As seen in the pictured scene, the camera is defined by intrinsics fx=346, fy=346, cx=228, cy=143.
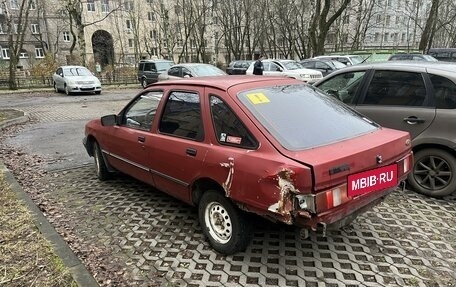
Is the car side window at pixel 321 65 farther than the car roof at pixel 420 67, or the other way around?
the car side window at pixel 321 65

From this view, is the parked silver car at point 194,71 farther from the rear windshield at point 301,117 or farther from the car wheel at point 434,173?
the rear windshield at point 301,117

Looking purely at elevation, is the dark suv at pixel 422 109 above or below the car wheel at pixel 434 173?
above

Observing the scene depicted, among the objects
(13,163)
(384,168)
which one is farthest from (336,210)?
(13,163)

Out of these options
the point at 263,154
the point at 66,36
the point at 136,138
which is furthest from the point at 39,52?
the point at 263,154

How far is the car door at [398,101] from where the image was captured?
4.36m

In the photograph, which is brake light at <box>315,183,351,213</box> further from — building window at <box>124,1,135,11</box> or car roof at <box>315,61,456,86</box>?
building window at <box>124,1,135,11</box>

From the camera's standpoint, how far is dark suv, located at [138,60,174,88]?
22.0 metres

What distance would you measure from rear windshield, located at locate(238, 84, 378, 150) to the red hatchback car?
0.01 m

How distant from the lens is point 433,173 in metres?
4.39

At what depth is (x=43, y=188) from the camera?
518 cm

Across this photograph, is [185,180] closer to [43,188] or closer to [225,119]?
[225,119]

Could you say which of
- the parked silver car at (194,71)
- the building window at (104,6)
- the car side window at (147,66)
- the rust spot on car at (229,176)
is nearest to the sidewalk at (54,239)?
the rust spot on car at (229,176)

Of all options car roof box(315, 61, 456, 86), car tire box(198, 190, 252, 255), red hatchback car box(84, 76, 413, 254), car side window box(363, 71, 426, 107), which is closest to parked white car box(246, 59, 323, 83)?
car roof box(315, 61, 456, 86)

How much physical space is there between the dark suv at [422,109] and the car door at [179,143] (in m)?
2.69
